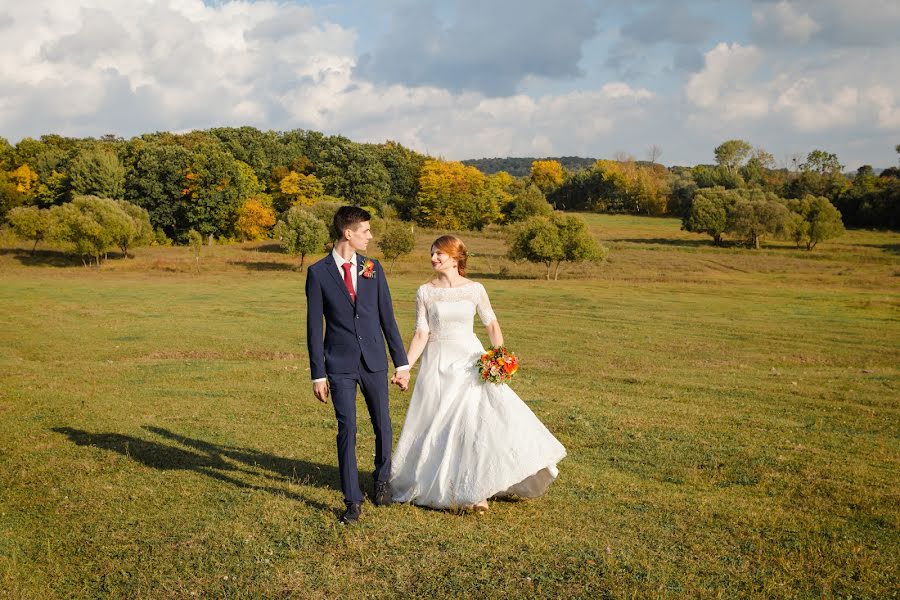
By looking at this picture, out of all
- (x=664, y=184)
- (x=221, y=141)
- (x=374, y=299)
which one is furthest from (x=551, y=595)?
(x=664, y=184)

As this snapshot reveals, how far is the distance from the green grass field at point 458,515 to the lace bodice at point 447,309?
2176mm

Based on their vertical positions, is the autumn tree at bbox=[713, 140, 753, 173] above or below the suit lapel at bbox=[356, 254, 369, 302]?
above

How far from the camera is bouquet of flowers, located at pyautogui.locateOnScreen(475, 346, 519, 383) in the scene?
841 cm

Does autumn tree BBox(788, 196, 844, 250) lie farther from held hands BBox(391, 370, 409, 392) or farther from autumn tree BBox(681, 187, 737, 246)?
held hands BBox(391, 370, 409, 392)

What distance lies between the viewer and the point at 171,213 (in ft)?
305

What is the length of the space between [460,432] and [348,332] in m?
1.78

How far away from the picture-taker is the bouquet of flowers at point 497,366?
27.6 feet

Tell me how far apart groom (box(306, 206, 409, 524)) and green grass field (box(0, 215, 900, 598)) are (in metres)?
0.96

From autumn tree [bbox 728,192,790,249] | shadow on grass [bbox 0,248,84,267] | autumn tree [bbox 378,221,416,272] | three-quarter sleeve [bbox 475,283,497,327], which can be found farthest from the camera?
autumn tree [bbox 728,192,790,249]

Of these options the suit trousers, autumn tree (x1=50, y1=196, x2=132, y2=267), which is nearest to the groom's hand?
the suit trousers

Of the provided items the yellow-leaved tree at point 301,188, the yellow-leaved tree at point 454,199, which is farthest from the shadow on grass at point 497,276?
the yellow-leaved tree at point 454,199

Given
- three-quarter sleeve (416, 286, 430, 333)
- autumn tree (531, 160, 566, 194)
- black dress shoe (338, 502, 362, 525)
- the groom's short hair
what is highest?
autumn tree (531, 160, 566, 194)

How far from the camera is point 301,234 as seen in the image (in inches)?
2960

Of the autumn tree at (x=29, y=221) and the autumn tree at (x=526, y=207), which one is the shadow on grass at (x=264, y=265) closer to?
the autumn tree at (x=29, y=221)
